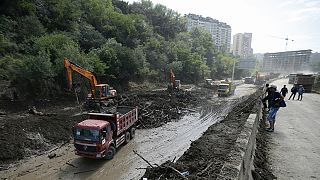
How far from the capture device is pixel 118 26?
43.3 m

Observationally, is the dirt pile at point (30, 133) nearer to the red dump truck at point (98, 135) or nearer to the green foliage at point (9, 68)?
the red dump truck at point (98, 135)

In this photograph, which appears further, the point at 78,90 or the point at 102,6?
A: the point at 102,6

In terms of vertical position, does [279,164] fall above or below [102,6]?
below

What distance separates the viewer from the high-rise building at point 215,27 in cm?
Result: 14650

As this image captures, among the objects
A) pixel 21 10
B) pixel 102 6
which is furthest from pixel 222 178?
pixel 102 6

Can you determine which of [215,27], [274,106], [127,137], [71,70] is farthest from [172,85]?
[215,27]

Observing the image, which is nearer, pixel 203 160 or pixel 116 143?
pixel 203 160

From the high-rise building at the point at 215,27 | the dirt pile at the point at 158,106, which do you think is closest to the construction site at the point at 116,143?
the dirt pile at the point at 158,106

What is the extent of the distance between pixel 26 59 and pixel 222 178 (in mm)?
20704

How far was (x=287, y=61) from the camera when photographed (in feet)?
328

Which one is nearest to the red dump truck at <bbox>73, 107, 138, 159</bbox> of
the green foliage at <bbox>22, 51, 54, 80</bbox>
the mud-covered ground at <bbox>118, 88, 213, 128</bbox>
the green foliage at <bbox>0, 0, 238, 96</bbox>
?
the mud-covered ground at <bbox>118, 88, 213, 128</bbox>

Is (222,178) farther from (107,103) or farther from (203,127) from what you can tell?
(107,103)

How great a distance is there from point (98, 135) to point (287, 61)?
106 m

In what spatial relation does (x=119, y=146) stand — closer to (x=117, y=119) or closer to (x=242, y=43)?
(x=117, y=119)
